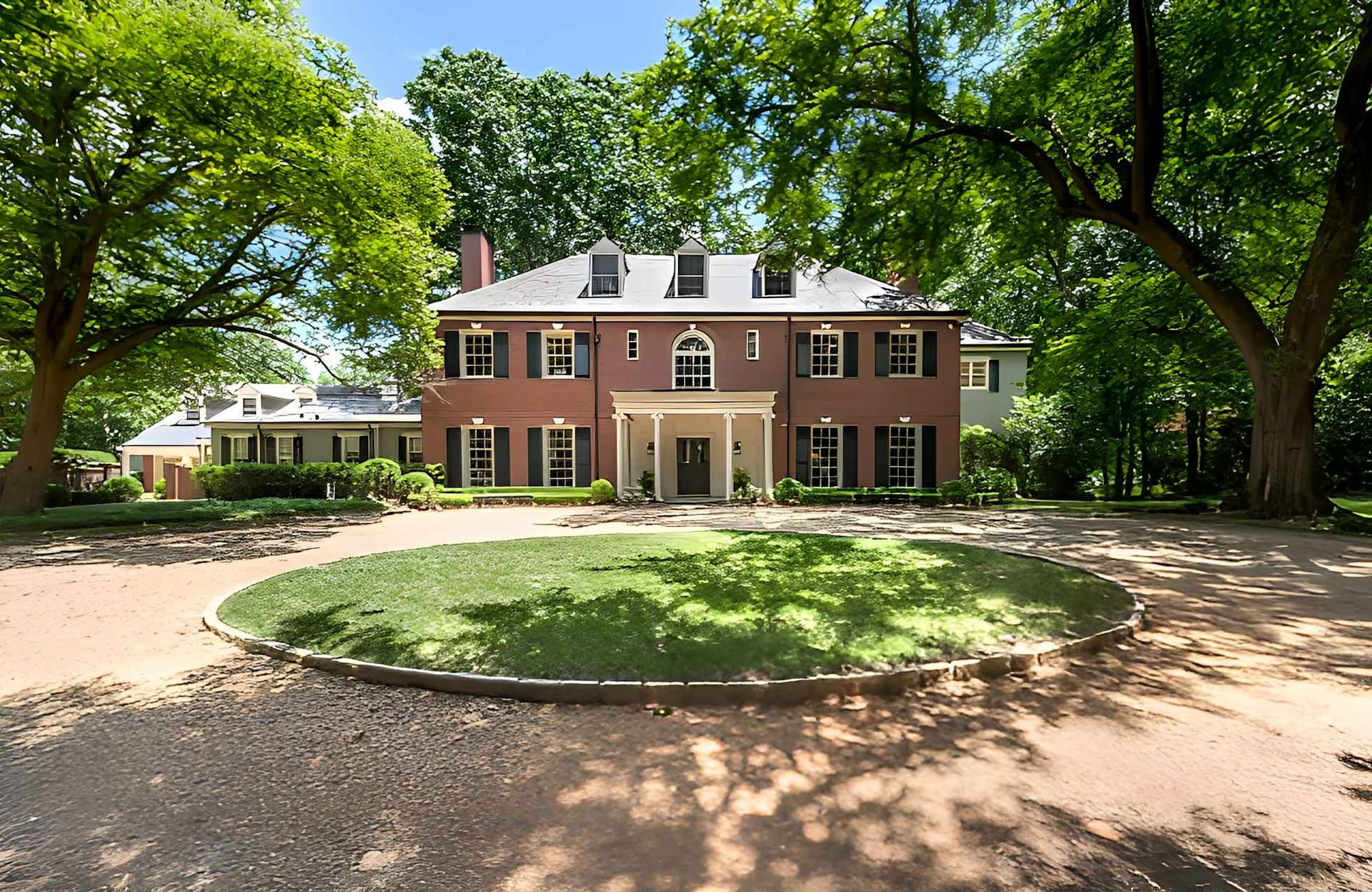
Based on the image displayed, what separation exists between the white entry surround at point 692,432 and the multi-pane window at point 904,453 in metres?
4.54

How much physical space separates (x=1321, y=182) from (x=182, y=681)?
71.4 feet

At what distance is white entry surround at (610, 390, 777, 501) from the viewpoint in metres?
21.4

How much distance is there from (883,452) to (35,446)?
24185 millimetres

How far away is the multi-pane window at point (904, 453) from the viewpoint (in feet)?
75.8

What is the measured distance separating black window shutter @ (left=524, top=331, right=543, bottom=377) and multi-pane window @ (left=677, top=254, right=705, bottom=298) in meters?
5.52

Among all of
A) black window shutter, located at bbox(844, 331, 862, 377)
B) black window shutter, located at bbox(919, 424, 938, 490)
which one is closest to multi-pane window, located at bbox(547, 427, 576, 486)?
black window shutter, located at bbox(844, 331, 862, 377)

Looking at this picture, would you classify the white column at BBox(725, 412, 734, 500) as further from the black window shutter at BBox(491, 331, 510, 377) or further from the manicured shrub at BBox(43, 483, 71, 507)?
the manicured shrub at BBox(43, 483, 71, 507)

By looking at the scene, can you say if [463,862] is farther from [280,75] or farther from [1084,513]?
[1084,513]

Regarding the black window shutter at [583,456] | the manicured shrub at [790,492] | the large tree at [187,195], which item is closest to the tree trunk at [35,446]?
the large tree at [187,195]

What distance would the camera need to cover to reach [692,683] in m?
4.52

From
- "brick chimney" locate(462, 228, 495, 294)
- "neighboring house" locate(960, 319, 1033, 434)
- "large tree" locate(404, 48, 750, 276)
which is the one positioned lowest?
"neighboring house" locate(960, 319, 1033, 434)

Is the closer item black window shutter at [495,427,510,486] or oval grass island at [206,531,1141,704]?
oval grass island at [206,531,1141,704]

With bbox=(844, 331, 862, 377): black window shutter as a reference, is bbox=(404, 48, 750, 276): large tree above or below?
above

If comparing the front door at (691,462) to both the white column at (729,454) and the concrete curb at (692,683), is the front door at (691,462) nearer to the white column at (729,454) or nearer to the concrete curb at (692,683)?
the white column at (729,454)
